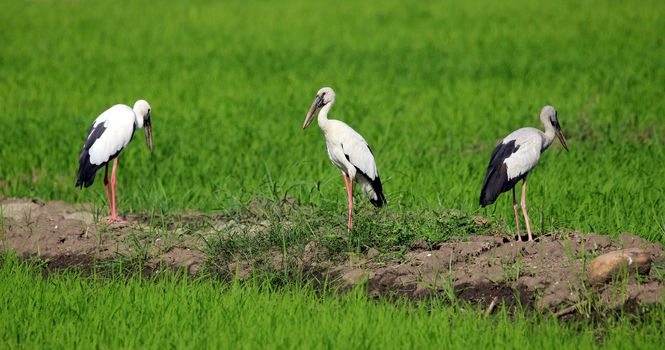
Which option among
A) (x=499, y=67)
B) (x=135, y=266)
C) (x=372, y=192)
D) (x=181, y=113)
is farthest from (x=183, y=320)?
(x=499, y=67)

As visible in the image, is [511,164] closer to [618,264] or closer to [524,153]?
[524,153]

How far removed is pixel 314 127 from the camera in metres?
14.2

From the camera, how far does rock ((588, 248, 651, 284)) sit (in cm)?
653

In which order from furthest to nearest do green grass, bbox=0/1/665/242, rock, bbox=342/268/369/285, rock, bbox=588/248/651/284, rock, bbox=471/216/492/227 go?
1. green grass, bbox=0/1/665/242
2. rock, bbox=471/216/492/227
3. rock, bbox=342/268/369/285
4. rock, bbox=588/248/651/284

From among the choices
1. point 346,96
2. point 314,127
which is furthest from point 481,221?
point 346,96

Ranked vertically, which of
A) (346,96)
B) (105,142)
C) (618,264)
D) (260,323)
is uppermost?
(346,96)

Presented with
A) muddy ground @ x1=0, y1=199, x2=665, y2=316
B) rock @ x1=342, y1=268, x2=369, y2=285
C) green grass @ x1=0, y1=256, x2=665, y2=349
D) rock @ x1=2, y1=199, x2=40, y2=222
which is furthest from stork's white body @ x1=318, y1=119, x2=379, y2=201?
rock @ x1=2, y1=199, x2=40, y2=222

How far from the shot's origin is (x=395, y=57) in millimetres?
18516

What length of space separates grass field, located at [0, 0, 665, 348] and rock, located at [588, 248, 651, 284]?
0.45 m

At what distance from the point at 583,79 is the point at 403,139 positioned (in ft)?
13.9

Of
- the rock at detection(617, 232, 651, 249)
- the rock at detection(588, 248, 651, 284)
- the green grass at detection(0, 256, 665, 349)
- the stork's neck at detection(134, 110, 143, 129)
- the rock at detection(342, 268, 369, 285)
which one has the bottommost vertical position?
the green grass at detection(0, 256, 665, 349)

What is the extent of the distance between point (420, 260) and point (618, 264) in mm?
1399

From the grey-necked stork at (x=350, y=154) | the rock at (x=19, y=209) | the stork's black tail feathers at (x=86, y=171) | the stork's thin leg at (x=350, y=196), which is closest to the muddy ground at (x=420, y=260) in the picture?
the rock at (x=19, y=209)

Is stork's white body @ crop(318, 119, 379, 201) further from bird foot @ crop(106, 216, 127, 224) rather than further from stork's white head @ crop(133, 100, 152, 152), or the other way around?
stork's white head @ crop(133, 100, 152, 152)
